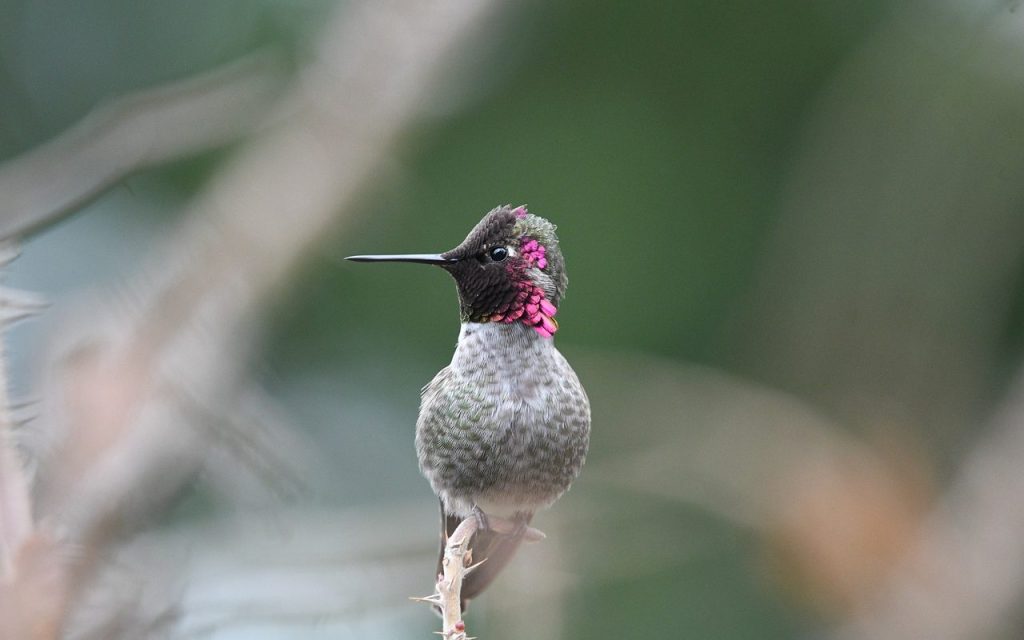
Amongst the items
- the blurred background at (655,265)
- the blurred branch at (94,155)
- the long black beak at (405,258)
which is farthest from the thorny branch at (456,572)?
the blurred background at (655,265)

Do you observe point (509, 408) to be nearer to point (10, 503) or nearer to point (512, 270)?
point (512, 270)

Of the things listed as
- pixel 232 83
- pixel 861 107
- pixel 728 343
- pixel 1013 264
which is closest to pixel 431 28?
pixel 232 83

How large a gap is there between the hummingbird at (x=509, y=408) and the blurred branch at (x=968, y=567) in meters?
4.83

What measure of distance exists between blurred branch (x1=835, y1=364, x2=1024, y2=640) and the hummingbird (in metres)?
4.83

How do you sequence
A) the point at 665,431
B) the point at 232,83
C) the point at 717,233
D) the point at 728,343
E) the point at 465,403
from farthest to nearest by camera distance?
the point at 717,233 < the point at 728,343 < the point at 665,431 < the point at 232,83 < the point at 465,403

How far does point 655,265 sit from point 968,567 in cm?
242

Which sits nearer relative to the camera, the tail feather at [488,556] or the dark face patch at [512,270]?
the dark face patch at [512,270]

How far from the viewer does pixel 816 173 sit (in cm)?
616

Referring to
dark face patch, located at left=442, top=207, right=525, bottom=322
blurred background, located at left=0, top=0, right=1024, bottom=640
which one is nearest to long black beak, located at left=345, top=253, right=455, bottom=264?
dark face patch, located at left=442, top=207, right=525, bottom=322

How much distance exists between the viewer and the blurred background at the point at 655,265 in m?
4.05

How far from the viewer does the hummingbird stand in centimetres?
114

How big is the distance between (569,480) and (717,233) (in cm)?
602

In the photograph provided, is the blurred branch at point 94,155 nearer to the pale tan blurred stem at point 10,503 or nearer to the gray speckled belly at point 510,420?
the pale tan blurred stem at point 10,503

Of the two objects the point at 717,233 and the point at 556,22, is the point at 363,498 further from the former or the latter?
the point at 556,22
